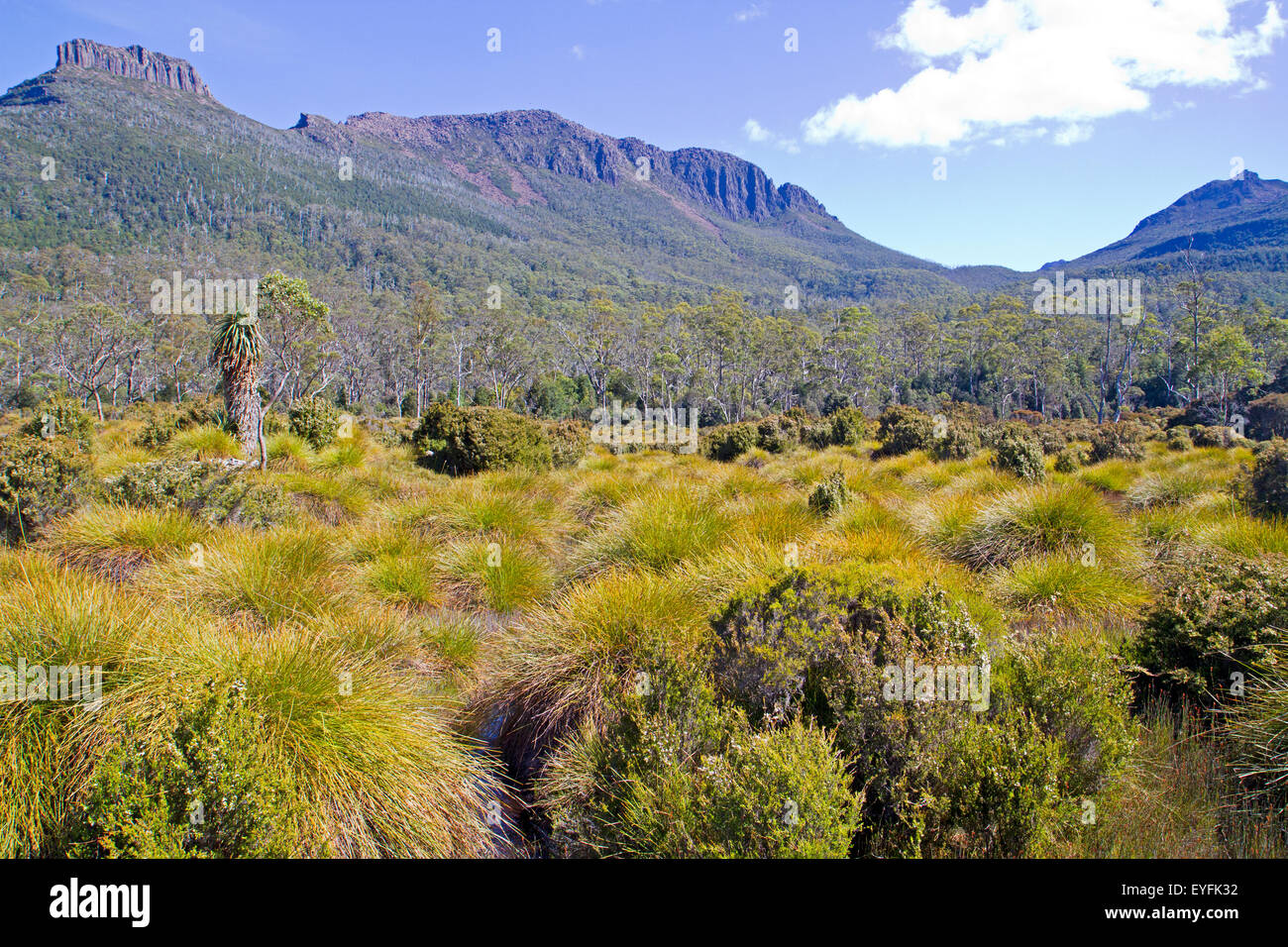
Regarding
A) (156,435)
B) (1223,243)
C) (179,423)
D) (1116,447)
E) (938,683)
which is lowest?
(938,683)

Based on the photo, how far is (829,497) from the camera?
9.22 meters

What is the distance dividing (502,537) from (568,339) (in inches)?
2515

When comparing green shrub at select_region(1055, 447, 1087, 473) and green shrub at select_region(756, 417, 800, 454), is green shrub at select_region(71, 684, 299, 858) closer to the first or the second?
green shrub at select_region(1055, 447, 1087, 473)

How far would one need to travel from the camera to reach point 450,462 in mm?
16750

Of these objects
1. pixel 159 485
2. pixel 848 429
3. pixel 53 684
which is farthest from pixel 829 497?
pixel 848 429

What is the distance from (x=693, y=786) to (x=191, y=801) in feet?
7.63

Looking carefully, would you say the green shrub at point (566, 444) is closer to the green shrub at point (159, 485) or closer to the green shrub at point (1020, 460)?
the green shrub at point (159, 485)

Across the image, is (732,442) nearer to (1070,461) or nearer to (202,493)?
(1070,461)

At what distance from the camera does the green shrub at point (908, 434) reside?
19969 mm

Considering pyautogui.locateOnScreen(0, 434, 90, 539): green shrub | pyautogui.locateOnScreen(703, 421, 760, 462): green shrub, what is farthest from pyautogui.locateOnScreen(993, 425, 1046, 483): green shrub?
pyautogui.locateOnScreen(0, 434, 90, 539): green shrub

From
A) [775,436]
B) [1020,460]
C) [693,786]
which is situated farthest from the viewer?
[775,436]

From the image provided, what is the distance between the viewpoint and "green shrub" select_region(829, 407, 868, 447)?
77.5ft
